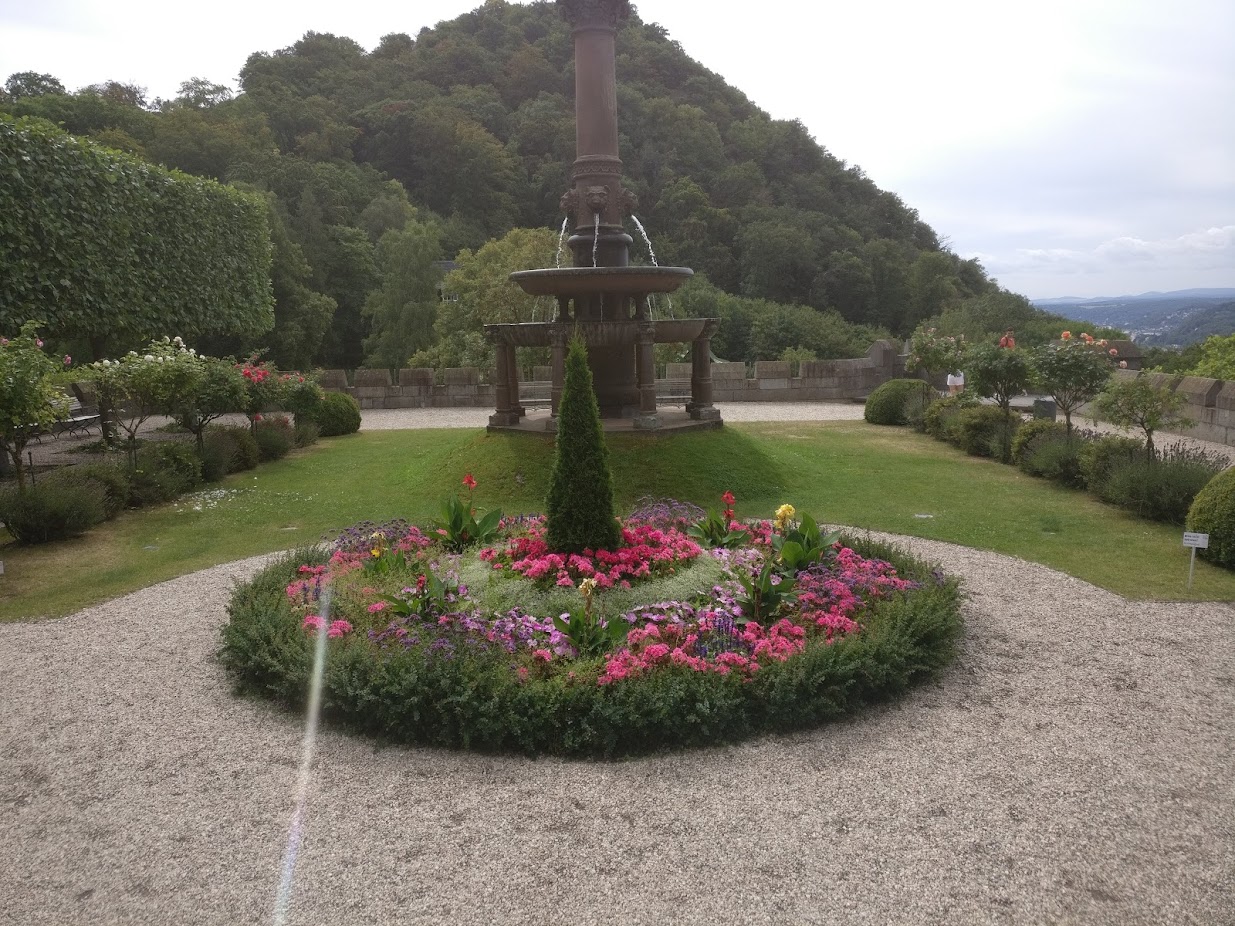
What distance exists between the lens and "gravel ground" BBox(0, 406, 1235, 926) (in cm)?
392

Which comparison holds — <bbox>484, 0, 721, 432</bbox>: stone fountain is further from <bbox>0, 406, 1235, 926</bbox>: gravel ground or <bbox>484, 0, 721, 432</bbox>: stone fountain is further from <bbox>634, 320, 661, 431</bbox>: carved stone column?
<bbox>0, 406, 1235, 926</bbox>: gravel ground

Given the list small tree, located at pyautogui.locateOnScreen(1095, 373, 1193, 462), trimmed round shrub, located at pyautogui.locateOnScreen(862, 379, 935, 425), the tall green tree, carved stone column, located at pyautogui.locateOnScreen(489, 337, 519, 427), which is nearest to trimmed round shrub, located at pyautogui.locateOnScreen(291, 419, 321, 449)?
carved stone column, located at pyautogui.locateOnScreen(489, 337, 519, 427)

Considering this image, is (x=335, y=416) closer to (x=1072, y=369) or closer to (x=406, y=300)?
(x=1072, y=369)

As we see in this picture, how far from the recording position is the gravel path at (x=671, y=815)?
12.9 ft

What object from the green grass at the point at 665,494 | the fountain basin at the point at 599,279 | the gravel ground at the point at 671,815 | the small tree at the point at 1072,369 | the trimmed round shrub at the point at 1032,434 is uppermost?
the fountain basin at the point at 599,279

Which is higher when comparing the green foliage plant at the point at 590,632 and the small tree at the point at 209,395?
the small tree at the point at 209,395

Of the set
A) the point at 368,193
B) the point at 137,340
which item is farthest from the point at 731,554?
the point at 368,193

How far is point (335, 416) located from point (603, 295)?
976 centimetres

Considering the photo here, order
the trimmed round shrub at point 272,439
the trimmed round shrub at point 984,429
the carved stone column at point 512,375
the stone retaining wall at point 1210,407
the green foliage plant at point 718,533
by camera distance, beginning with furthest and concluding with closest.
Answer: the trimmed round shrub at point 272,439
the stone retaining wall at point 1210,407
the trimmed round shrub at point 984,429
the carved stone column at point 512,375
the green foliage plant at point 718,533

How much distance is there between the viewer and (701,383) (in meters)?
14.5

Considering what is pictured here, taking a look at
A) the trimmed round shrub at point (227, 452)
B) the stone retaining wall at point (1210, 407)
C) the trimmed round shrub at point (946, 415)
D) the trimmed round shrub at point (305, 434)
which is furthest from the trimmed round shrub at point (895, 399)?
the trimmed round shrub at point (227, 452)

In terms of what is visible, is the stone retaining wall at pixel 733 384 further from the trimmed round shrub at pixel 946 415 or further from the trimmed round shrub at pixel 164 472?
the trimmed round shrub at pixel 164 472

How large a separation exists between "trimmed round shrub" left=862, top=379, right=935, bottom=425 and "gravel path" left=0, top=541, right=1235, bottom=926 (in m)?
14.8

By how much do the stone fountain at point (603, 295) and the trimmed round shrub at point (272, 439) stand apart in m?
5.80
